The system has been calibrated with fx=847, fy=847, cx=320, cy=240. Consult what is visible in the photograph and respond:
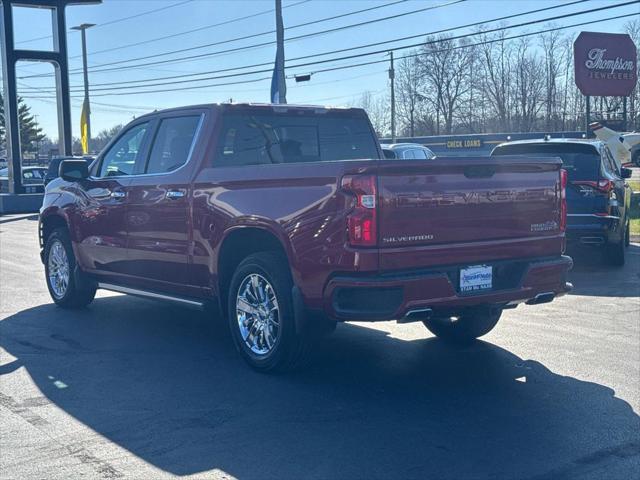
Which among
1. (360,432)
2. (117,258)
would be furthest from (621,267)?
(360,432)

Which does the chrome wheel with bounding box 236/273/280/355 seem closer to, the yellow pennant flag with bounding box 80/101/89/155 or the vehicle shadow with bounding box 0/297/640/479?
the vehicle shadow with bounding box 0/297/640/479

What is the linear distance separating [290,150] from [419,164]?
2.12m

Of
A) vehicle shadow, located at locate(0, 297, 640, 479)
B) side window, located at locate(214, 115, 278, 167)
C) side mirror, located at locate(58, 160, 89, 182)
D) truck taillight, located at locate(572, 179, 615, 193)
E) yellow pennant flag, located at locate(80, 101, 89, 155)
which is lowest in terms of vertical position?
vehicle shadow, located at locate(0, 297, 640, 479)

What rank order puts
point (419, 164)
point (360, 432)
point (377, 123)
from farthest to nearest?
point (377, 123) → point (419, 164) → point (360, 432)

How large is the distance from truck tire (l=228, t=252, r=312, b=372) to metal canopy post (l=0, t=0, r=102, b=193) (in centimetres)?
2267

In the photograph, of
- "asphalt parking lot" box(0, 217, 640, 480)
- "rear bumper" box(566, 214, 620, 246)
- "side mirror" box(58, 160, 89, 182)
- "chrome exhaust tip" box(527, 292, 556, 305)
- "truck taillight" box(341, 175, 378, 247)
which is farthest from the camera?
"rear bumper" box(566, 214, 620, 246)

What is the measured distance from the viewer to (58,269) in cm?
929

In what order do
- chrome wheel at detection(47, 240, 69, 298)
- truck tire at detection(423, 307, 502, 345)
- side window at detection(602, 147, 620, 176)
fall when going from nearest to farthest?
truck tire at detection(423, 307, 502, 345), chrome wheel at detection(47, 240, 69, 298), side window at detection(602, 147, 620, 176)

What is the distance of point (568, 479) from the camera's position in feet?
14.1

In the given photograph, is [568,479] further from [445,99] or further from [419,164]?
[445,99]

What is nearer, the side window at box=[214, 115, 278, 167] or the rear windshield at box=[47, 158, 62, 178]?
the side window at box=[214, 115, 278, 167]

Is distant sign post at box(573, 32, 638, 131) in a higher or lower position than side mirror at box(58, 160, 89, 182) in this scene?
higher

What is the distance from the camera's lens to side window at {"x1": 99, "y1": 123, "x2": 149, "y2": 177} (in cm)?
795

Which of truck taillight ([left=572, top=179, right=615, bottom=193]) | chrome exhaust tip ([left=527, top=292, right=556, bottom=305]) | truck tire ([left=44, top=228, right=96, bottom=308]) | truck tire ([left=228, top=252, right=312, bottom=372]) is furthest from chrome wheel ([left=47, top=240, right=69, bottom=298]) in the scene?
truck taillight ([left=572, top=179, right=615, bottom=193])
